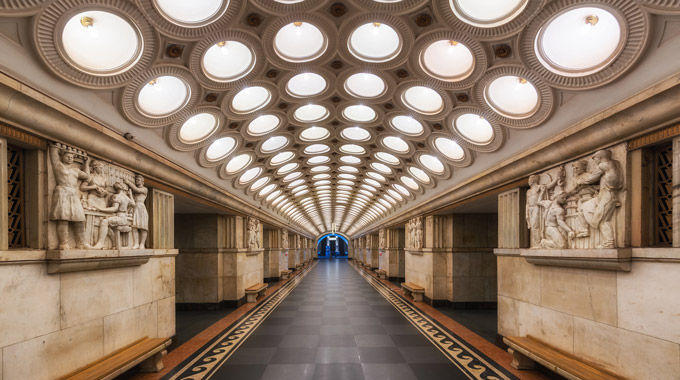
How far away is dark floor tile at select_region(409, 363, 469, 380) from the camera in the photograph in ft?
18.1

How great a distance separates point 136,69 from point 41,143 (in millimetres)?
1429

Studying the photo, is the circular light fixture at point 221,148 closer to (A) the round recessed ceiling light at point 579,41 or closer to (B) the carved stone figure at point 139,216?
(B) the carved stone figure at point 139,216

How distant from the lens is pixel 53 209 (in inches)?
165

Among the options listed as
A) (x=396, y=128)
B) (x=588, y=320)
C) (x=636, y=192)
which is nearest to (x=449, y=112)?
(x=396, y=128)

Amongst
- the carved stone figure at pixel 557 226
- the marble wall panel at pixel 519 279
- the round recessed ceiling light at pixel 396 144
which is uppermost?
the round recessed ceiling light at pixel 396 144

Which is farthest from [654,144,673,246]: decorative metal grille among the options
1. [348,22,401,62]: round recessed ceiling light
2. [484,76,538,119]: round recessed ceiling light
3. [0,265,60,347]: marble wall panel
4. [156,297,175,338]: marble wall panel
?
[156,297,175,338]: marble wall panel

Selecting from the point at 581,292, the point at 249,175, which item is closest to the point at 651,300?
the point at 581,292

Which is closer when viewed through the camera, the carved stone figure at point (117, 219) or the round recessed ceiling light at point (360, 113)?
the carved stone figure at point (117, 219)

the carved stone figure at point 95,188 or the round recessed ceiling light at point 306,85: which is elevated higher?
the round recessed ceiling light at point 306,85

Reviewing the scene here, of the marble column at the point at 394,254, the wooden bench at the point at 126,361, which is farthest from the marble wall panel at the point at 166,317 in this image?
the marble column at the point at 394,254

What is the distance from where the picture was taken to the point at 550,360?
16.0 ft

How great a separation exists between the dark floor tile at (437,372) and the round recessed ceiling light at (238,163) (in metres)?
6.65

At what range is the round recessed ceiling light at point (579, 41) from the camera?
4168mm

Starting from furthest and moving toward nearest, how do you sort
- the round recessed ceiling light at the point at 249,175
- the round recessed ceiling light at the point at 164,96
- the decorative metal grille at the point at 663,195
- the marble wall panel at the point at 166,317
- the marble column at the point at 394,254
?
the marble column at the point at 394,254 → the round recessed ceiling light at the point at 249,175 → the marble wall panel at the point at 166,317 → the round recessed ceiling light at the point at 164,96 → the decorative metal grille at the point at 663,195
